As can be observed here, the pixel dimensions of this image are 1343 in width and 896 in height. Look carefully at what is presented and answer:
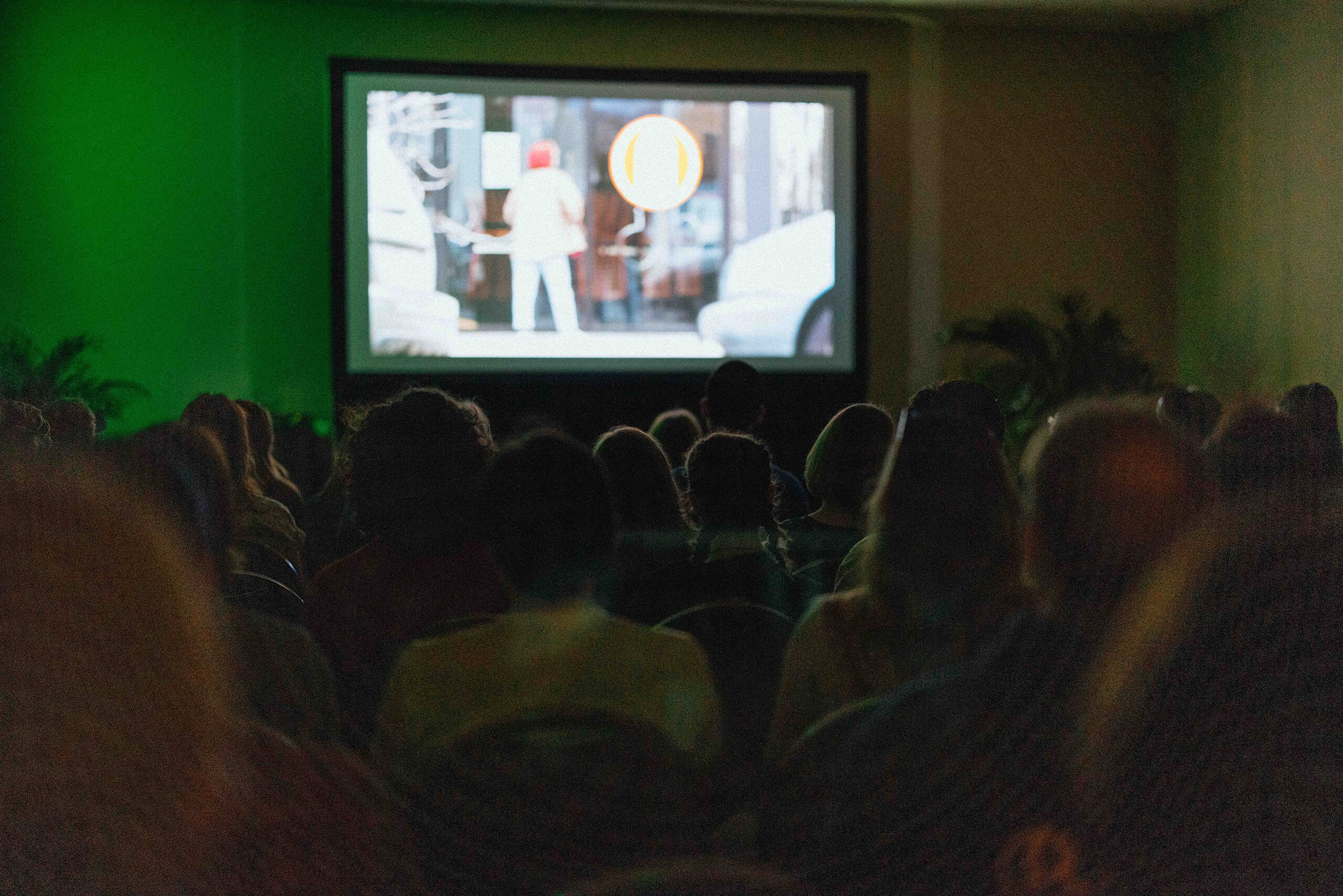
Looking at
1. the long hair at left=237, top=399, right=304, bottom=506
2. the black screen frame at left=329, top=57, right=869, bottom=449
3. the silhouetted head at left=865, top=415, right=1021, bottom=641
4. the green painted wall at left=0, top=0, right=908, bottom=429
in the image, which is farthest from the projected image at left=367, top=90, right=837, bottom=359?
the silhouetted head at left=865, top=415, right=1021, bottom=641

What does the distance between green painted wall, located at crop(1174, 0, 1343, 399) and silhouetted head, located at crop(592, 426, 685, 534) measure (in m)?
4.36

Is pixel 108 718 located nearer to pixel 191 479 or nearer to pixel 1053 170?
pixel 191 479

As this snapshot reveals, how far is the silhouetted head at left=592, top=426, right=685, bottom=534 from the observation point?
75.4 inches

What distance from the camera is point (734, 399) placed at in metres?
2.86

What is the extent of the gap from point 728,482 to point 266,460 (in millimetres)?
1450

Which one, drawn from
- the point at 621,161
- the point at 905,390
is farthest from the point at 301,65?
the point at 905,390

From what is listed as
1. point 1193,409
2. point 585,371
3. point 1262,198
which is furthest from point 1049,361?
point 1193,409

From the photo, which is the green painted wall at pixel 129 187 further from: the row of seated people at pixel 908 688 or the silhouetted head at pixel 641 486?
the row of seated people at pixel 908 688

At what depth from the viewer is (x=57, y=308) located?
19.7ft

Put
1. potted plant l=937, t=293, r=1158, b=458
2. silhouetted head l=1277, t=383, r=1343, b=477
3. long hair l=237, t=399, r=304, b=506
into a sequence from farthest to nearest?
potted plant l=937, t=293, r=1158, b=458 → long hair l=237, t=399, r=304, b=506 → silhouetted head l=1277, t=383, r=1343, b=477

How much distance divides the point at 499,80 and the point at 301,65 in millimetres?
1085

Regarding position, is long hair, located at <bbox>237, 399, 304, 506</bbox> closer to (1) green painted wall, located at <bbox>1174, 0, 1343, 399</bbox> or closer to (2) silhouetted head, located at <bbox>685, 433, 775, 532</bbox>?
(2) silhouetted head, located at <bbox>685, 433, 775, 532</bbox>

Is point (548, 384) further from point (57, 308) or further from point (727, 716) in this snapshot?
point (727, 716)

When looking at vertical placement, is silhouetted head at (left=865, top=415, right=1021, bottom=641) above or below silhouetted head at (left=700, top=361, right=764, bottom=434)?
below
